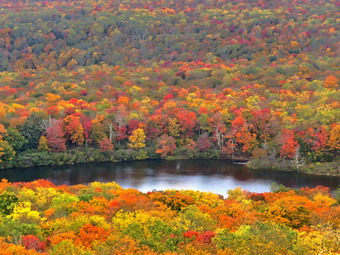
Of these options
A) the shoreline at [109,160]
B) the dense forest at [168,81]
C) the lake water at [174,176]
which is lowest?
the lake water at [174,176]

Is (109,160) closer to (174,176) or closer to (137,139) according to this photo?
(137,139)

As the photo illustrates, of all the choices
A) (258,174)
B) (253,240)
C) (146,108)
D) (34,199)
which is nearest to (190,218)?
(253,240)

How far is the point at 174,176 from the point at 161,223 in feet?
101

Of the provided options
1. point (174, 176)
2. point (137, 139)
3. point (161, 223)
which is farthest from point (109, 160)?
point (161, 223)

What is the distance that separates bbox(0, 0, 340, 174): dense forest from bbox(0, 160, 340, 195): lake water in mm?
3010

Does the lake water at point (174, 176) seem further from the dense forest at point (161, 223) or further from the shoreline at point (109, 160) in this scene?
the dense forest at point (161, 223)

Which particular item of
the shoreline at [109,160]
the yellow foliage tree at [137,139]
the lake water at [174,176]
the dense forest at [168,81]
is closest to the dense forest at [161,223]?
the lake water at [174,176]

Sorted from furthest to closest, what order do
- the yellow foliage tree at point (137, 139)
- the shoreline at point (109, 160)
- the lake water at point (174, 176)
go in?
the yellow foliage tree at point (137, 139)
the shoreline at point (109, 160)
the lake water at point (174, 176)

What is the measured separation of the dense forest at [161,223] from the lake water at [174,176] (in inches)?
460

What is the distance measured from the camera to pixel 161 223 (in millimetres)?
30672

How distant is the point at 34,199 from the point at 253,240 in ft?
65.0

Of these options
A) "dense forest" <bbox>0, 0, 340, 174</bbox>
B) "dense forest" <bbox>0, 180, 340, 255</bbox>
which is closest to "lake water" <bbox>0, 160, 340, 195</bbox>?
"dense forest" <bbox>0, 0, 340, 174</bbox>

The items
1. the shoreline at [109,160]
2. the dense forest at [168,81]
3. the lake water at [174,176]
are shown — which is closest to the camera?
the lake water at [174,176]

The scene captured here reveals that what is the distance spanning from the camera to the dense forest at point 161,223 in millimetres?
26359
